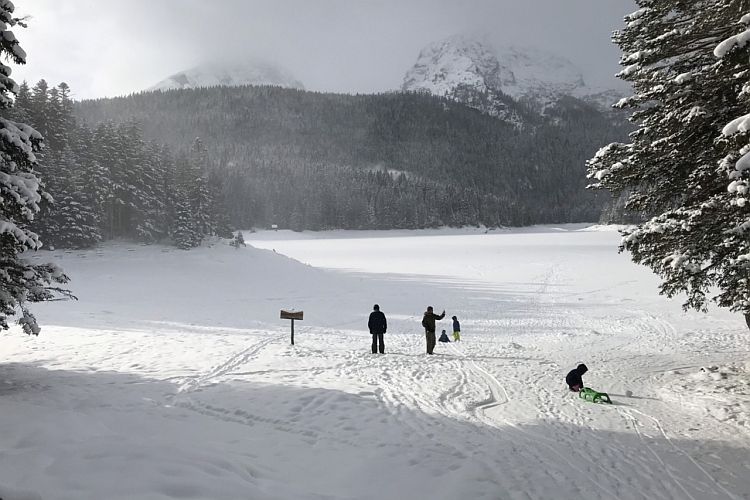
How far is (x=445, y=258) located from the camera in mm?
56312

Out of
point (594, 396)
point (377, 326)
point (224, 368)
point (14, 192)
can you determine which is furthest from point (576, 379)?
point (14, 192)

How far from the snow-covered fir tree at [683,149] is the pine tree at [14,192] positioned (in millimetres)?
12037

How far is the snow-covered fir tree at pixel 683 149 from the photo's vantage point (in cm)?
852

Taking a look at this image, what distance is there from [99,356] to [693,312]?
2610cm

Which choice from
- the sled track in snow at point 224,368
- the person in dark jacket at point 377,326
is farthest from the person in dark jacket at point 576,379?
the sled track in snow at point 224,368

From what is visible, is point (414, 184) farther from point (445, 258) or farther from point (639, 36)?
point (639, 36)

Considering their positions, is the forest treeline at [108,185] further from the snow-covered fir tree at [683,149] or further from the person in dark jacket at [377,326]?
the snow-covered fir tree at [683,149]

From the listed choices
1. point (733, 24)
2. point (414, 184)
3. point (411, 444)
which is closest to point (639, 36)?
point (733, 24)

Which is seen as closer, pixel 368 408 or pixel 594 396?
pixel 368 408

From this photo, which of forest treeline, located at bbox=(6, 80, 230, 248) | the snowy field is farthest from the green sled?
forest treeline, located at bbox=(6, 80, 230, 248)

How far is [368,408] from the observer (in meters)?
9.12

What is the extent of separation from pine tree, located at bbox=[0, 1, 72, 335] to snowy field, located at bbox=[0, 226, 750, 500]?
222 cm

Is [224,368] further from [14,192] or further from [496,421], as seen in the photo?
[496,421]

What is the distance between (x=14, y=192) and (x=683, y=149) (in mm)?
13455
